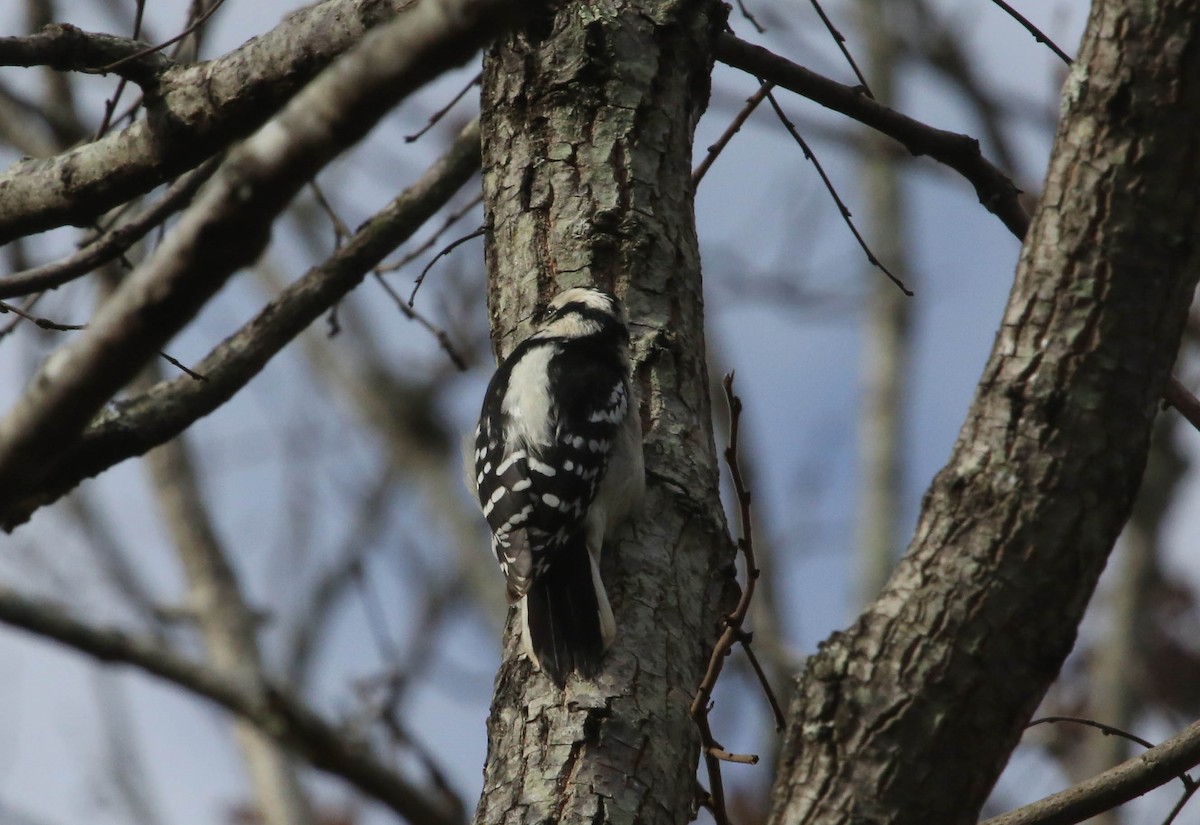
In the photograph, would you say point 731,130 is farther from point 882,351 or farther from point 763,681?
point 882,351

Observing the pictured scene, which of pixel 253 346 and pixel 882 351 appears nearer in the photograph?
pixel 253 346

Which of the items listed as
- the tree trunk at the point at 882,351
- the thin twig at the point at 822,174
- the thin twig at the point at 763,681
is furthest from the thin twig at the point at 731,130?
the tree trunk at the point at 882,351

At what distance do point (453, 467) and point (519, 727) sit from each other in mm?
12103

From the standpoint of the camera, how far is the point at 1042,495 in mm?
1813

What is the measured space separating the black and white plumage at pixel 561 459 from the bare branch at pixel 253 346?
644mm

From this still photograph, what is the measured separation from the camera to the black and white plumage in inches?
133

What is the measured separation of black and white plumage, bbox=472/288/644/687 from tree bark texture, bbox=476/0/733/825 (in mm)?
83

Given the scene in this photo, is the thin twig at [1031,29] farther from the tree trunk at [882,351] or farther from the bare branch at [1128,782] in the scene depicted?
the tree trunk at [882,351]

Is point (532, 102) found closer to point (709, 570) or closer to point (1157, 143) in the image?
point (709, 570)

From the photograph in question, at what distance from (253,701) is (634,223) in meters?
1.56

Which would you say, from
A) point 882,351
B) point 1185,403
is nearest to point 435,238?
point 1185,403

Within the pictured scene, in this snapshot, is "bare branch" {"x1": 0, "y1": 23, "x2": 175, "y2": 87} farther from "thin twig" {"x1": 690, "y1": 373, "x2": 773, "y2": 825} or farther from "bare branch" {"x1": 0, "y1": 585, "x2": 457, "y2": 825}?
"thin twig" {"x1": 690, "y1": 373, "x2": 773, "y2": 825}

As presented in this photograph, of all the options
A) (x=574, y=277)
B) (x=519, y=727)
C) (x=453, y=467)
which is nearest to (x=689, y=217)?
(x=574, y=277)

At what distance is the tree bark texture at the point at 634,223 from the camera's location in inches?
127
